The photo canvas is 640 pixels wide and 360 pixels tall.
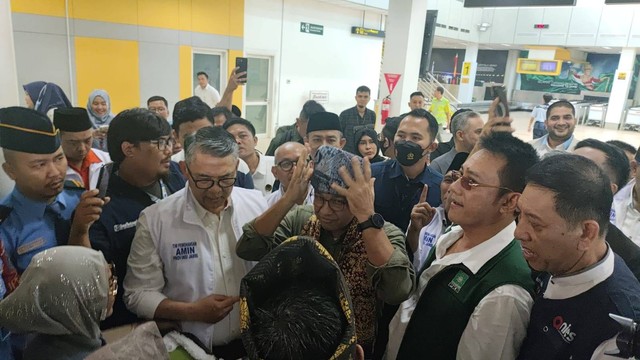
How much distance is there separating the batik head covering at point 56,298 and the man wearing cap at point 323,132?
192 centimetres

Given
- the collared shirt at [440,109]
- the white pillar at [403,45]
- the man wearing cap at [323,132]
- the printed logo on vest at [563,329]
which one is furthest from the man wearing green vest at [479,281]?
the collared shirt at [440,109]

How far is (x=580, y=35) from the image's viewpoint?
16.3 metres

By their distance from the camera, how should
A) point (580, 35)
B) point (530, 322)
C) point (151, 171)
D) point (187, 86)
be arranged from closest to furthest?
point (530, 322)
point (151, 171)
point (187, 86)
point (580, 35)

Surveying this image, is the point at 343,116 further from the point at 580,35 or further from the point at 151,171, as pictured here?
the point at 580,35

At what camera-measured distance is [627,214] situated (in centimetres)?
264

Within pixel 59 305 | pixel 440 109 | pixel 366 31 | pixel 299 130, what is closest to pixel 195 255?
pixel 59 305

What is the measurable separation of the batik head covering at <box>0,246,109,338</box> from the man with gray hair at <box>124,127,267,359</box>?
385 millimetres

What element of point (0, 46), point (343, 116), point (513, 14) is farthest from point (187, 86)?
point (513, 14)

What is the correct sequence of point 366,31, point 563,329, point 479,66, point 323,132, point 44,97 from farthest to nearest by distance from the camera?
point 479,66
point 366,31
point 44,97
point 323,132
point 563,329

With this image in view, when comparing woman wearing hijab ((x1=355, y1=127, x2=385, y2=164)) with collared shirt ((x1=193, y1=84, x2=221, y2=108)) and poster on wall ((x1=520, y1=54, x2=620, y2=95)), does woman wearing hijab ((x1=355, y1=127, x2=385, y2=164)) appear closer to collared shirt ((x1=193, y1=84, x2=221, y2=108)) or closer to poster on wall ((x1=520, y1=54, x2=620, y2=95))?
collared shirt ((x1=193, y1=84, x2=221, y2=108))

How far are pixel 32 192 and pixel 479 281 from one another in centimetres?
181

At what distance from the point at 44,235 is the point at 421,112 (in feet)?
7.49

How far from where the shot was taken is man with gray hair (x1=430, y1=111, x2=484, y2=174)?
11.0 ft

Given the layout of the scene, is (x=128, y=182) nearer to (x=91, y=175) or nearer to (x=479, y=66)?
(x=91, y=175)
